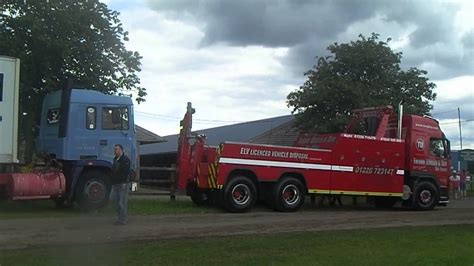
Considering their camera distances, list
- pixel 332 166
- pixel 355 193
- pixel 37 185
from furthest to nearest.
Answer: pixel 355 193 → pixel 332 166 → pixel 37 185

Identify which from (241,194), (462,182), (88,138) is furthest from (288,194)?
(462,182)

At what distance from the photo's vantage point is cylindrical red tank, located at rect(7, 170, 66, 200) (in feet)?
49.4

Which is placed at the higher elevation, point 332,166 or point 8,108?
point 8,108

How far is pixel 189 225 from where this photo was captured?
523 inches

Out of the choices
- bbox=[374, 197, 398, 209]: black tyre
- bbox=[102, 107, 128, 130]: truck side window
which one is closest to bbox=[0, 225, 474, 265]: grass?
bbox=[102, 107, 128, 130]: truck side window

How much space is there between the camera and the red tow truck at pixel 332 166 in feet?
56.0

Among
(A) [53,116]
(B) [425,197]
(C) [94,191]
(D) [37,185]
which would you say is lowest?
(B) [425,197]

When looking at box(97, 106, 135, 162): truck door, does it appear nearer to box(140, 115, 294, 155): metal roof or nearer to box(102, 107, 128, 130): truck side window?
box(102, 107, 128, 130): truck side window

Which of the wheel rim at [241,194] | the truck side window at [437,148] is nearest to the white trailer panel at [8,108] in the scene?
the wheel rim at [241,194]

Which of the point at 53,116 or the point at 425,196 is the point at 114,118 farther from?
the point at 425,196

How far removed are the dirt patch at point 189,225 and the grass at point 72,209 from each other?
93cm

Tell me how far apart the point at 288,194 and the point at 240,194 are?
155 centimetres

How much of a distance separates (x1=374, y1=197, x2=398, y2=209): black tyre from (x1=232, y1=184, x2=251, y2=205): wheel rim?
16.8 feet

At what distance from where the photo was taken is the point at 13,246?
1020 centimetres
